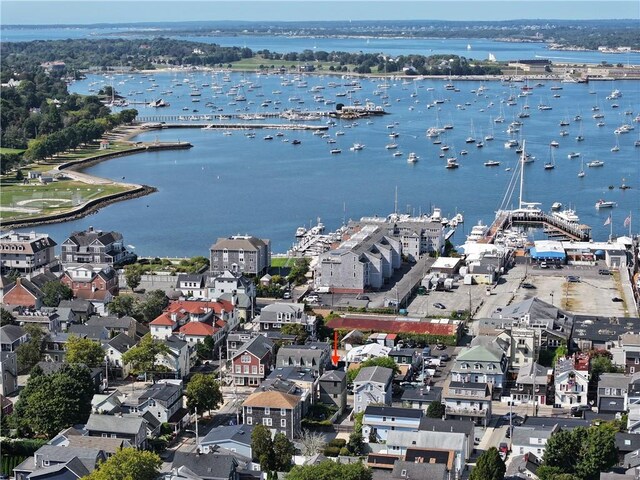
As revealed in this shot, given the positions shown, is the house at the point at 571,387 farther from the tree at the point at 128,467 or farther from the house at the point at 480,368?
the tree at the point at 128,467

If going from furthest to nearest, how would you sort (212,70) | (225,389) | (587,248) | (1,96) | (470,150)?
(212,70), (1,96), (470,150), (587,248), (225,389)

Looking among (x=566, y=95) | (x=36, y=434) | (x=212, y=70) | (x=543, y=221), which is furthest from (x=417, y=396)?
(x=212, y=70)

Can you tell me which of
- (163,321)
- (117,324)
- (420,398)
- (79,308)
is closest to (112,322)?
(117,324)

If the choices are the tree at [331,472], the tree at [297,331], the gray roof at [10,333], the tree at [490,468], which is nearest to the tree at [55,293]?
the gray roof at [10,333]

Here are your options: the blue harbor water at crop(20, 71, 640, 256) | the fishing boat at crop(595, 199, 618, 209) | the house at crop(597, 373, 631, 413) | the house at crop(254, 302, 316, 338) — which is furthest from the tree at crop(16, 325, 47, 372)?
the fishing boat at crop(595, 199, 618, 209)

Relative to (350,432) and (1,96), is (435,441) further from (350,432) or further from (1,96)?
(1,96)

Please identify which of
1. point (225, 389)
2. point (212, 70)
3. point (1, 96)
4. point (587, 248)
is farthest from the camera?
point (212, 70)
